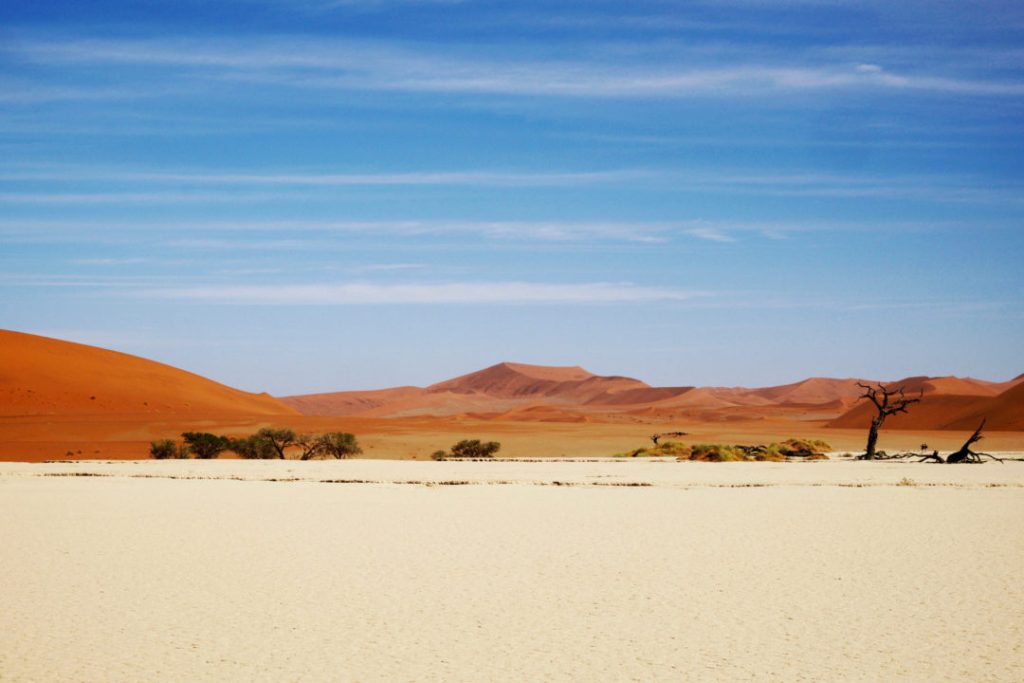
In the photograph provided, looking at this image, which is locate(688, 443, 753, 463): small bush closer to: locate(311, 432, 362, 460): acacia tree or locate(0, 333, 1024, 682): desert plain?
locate(0, 333, 1024, 682): desert plain

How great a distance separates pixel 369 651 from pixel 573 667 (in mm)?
1787

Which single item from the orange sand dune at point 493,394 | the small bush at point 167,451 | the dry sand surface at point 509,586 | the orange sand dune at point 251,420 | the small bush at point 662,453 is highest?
the orange sand dune at point 493,394

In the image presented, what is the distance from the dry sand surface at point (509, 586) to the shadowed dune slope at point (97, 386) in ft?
129

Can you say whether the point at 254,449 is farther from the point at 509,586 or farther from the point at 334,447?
the point at 509,586

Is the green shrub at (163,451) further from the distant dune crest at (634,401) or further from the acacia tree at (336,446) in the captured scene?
the distant dune crest at (634,401)

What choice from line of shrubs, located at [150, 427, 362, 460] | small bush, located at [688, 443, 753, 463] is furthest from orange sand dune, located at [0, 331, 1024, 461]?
small bush, located at [688, 443, 753, 463]

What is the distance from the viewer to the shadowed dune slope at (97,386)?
57.8 m

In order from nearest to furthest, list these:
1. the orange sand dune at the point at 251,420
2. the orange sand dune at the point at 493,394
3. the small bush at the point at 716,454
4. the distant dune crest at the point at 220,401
Answer: the small bush at the point at 716,454, the orange sand dune at the point at 251,420, the distant dune crest at the point at 220,401, the orange sand dune at the point at 493,394

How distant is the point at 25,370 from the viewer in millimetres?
62625

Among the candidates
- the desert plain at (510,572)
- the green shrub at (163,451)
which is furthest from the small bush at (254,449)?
the desert plain at (510,572)

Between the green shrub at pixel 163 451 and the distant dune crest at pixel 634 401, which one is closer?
the green shrub at pixel 163 451

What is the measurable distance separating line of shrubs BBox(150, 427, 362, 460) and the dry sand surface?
15368 mm

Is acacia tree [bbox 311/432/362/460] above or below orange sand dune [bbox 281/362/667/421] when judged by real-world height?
below

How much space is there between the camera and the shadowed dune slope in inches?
2277
